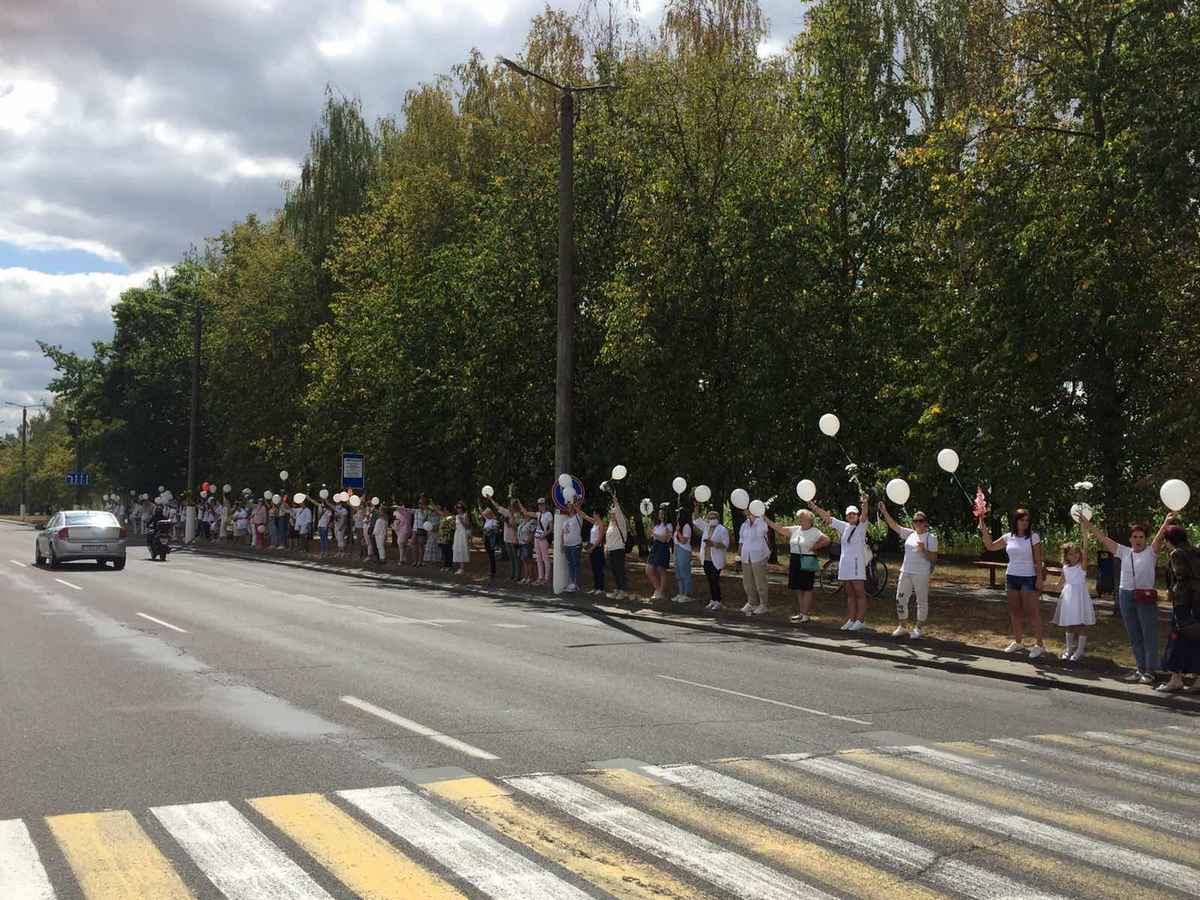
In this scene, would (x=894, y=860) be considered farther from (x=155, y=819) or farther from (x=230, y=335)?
(x=230, y=335)

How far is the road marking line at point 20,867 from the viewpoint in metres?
5.45

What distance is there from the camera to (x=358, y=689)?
11.4 meters

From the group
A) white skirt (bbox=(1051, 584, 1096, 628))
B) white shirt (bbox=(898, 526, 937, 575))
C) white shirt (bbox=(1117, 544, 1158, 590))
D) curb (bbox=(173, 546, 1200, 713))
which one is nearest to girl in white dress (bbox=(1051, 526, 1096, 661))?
white skirt (bbox=(1051, 584, 1096, 628))

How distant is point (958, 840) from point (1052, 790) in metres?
1.62

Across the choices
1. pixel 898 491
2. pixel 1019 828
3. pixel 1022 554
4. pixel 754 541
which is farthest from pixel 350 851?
pixel 754 541

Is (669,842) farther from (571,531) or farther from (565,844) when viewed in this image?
(571,531)

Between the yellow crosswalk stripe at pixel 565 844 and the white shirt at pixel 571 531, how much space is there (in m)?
15.7

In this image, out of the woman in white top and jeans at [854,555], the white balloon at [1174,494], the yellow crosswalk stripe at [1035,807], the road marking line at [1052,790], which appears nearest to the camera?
the yellow crosswalk stripe at [1035,807]

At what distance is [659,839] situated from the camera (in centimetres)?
635

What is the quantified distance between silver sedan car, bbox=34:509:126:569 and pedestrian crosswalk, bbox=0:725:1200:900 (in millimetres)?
26409

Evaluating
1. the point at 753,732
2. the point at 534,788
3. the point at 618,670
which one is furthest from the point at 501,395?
the point at 534,788

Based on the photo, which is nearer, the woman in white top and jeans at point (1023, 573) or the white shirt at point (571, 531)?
the woman in white top and jeans at point (1023, 573)

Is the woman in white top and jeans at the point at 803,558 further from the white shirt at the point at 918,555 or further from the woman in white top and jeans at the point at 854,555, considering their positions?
the white shirt at the point at 918,555

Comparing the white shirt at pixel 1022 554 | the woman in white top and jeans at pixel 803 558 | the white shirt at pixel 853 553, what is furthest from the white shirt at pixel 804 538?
the white shirt at pixel 1022 554
